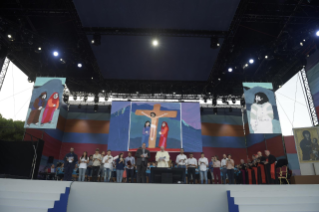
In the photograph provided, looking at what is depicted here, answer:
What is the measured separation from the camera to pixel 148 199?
10.8 feet

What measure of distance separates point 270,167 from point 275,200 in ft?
13.0

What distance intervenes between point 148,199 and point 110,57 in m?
7.20

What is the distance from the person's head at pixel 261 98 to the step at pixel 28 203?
25.1 ft

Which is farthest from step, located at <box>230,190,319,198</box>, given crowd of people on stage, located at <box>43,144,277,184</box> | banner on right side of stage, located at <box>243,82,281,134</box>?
banner on right side of stage, located at <box>243,82,281,134</box>

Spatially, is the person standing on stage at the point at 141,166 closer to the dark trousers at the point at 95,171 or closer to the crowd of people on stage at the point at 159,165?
the crowd of people on stage at the point at 159,165

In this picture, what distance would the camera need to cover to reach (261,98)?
8156mm

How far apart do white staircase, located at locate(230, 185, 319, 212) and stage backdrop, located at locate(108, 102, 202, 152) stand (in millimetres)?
7715

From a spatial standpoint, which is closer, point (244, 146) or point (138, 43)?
point (138, 43)

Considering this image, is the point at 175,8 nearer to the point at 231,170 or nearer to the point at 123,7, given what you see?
the point at 123,7

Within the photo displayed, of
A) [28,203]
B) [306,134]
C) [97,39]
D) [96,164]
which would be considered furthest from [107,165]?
[306,134]

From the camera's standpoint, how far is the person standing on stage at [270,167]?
21.6 ft

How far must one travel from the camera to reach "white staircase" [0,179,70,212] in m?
2.96

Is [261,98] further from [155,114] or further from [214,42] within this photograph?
[155,114]

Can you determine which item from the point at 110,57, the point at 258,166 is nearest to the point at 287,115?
the point at 258,166
